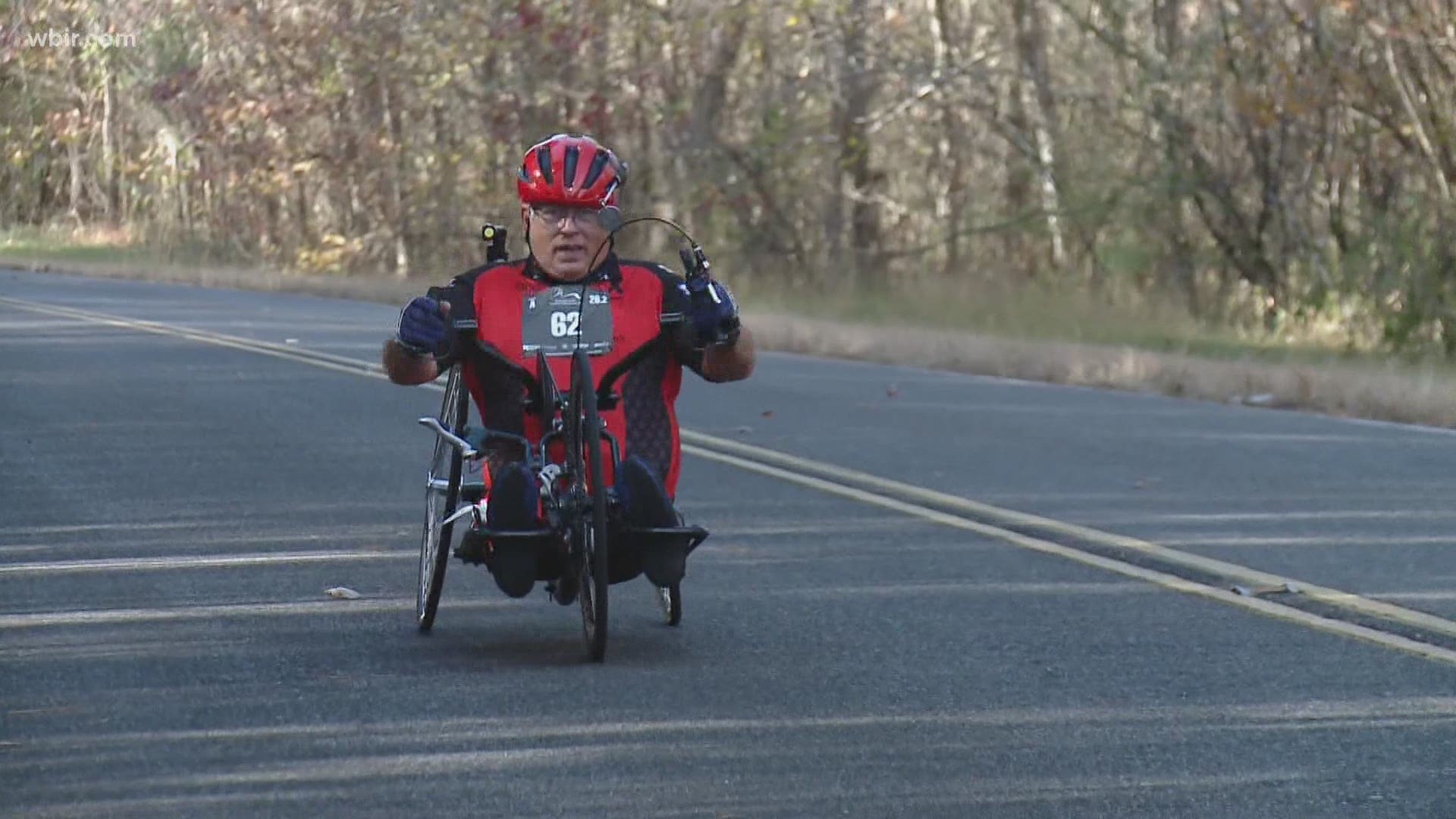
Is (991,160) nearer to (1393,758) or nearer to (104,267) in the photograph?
(104,267)

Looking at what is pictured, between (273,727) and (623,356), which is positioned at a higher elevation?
(623,356)

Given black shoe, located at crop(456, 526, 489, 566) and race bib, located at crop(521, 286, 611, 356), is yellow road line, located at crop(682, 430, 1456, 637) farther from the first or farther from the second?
black shoe, located at crop(456, 526, 489, 566)

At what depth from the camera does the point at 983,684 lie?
6.99 meters

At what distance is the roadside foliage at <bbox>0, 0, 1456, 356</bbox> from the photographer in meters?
20.9

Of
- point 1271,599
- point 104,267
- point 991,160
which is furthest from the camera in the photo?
point 104,267

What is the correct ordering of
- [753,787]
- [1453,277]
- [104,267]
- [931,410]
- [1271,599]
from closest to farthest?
[753,787]
[1271,599]
[931,410]
[1453,277]
[104,267]

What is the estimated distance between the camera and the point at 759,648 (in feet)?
24.8

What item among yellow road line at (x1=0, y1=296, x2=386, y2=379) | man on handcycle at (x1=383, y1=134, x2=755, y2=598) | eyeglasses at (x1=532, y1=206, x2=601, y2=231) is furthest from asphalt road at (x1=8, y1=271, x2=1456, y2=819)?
yellow road line at (x1=0, y1=296, x2=386, y2=379)

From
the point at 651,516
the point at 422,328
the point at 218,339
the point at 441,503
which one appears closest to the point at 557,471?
the point at 651,516

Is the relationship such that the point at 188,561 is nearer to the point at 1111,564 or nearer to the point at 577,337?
the point at 577,337

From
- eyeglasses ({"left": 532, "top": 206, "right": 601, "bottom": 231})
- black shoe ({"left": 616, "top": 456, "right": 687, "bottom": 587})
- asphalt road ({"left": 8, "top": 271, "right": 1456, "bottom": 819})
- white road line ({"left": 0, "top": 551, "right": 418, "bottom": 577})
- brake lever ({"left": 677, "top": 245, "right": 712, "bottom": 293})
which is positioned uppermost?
eyeglasses ({"left": 532, "top": 206, "right": 601, "bottom": 231})

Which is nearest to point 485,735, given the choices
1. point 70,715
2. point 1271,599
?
point 70,715

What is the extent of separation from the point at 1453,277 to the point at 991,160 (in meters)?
11.6

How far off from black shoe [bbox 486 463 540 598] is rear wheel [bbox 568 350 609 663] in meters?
0.14
